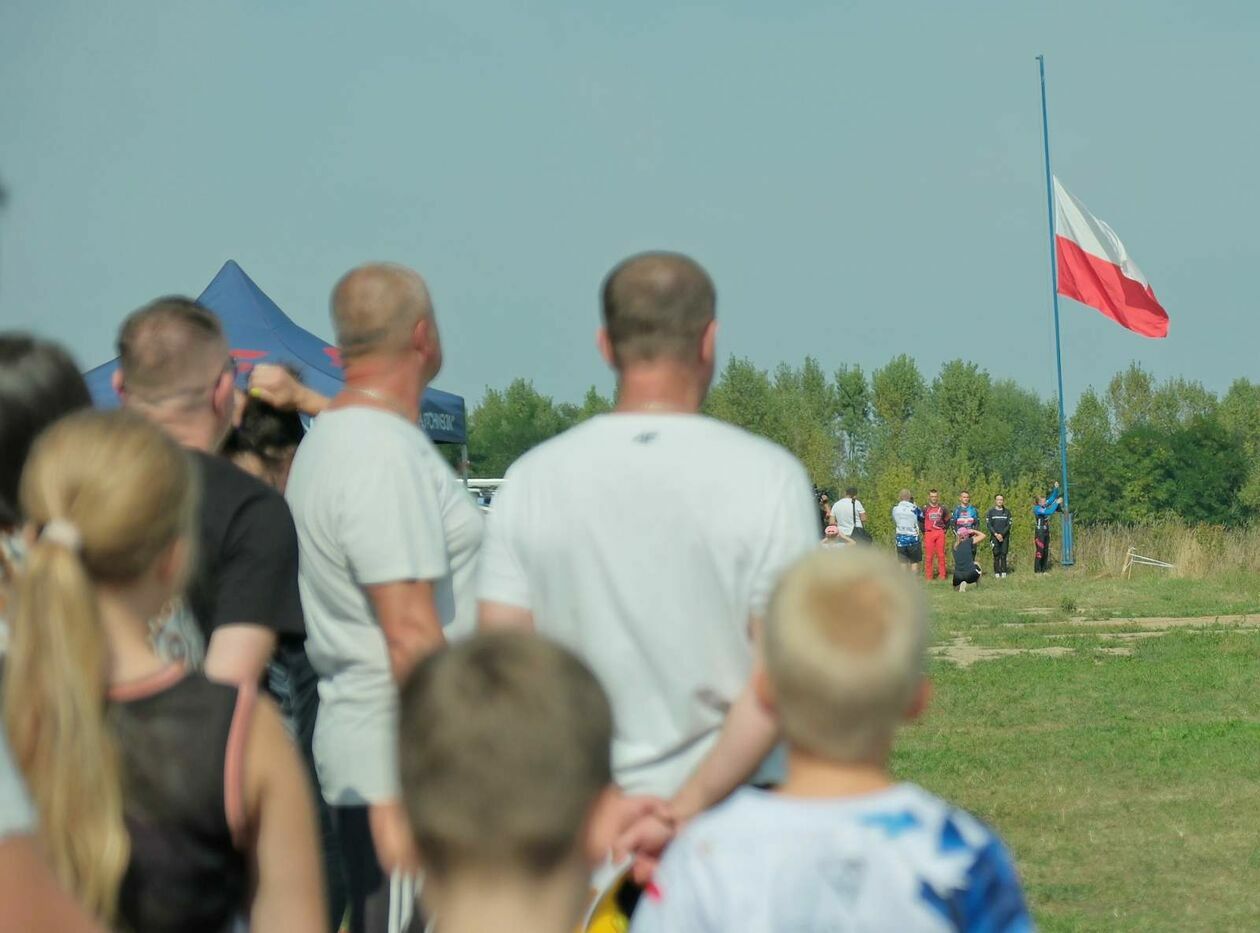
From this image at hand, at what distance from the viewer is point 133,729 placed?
2287mm

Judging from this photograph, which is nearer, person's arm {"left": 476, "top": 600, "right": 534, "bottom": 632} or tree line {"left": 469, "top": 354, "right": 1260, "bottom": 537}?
person's arm {"left": 476, "top": 600, "right": 534, "bottom": 632}

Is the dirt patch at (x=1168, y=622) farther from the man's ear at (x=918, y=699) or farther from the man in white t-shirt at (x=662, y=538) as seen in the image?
the man's ear at (x=918, y=699)

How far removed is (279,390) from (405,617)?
1157 mm

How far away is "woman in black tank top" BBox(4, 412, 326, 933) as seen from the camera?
7.15 ft

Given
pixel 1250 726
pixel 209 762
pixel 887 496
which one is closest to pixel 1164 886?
pixel 1250 726

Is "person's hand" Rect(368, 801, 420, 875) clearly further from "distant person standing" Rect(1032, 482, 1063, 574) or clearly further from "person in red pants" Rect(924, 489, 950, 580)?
"distant person standing" Rect(1032, 482, 1063, 574)

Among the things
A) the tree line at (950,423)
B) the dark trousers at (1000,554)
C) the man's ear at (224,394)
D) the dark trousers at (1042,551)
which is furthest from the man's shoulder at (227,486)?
the tree line at (950,423)

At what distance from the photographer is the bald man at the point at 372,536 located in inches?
145

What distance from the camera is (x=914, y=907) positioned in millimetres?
2320

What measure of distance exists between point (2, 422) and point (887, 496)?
43.2 m

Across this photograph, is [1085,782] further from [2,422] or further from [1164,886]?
[2,422]

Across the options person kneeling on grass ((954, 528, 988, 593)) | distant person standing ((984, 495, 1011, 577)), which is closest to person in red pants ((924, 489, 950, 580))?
distant person standing ((984, 495, 1011, 577))

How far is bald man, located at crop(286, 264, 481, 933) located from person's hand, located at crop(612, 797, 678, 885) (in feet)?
2.33

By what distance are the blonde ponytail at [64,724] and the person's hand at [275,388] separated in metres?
2.36
